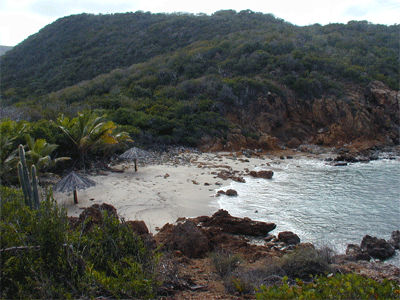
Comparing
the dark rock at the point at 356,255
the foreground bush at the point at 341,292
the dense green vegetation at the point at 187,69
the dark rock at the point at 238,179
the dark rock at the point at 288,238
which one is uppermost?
the dense green vegetation at the point at 187,69

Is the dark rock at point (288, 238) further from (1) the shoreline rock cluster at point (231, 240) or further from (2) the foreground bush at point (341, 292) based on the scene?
(2) the foreground bush at point (341, 292)

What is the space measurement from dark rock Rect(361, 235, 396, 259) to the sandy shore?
4296 millimetres

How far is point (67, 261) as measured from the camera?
3914 millimetres

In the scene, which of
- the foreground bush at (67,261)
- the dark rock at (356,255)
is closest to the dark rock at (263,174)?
the dark rock at (356,255)

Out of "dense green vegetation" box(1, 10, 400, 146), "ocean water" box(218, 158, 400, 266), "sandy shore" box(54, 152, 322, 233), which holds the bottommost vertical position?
"ocean water" box(218, 158, 400, 266)

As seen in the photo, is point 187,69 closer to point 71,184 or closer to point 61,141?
point 61,141

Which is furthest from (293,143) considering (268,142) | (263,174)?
(263,174)

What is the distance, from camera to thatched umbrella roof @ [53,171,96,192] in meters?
8.84

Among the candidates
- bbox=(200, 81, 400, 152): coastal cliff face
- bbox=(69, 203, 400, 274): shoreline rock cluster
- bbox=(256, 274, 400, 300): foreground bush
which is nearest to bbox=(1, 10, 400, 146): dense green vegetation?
bbox=(200, 81, 400, 152): coastal cliff face

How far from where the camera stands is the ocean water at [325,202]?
8.73m

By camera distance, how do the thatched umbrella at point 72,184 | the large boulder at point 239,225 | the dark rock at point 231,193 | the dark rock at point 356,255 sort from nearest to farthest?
the dark rock at point 356,255
the large boulder at point 239,225
the thatched umbrella at point 72,184
the dark rock at point 231,193

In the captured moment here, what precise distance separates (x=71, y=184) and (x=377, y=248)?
8041mm

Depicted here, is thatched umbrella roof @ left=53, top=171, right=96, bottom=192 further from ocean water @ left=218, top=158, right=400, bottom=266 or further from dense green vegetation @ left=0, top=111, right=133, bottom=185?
ocean water @ left=218, top=158, right=400, bottom=266

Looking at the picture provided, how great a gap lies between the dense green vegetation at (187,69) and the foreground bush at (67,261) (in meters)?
14.6
